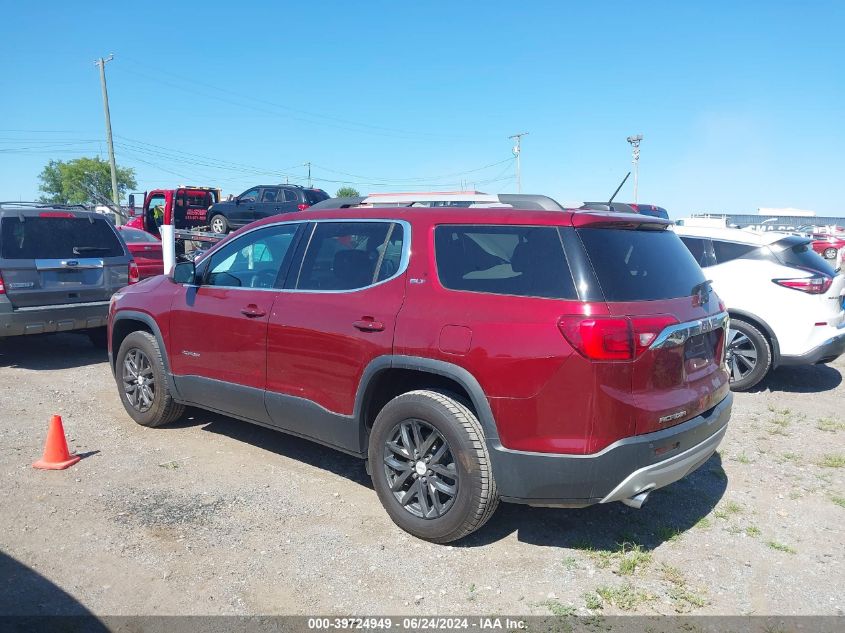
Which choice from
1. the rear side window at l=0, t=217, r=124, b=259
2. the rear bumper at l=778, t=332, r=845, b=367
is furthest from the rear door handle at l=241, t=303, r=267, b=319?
the rear bumper at l=778, t=332, r=845, b=367

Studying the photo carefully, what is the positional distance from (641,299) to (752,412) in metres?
3.79

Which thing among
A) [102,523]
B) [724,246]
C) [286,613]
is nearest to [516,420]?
[286,613]

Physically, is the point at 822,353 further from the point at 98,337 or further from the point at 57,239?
the point at 98,337

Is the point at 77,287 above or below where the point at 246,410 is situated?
above

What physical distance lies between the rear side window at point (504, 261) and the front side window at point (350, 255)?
1.20 feet

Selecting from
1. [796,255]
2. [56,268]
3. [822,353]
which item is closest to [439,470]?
[822,353]

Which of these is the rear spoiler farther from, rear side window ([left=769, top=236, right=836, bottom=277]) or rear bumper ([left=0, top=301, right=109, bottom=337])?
rear bumper ([left=0, top=301, right=109, bottom=337])

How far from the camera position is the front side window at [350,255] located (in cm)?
400

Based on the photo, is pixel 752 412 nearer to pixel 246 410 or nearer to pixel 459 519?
pixel 459 519

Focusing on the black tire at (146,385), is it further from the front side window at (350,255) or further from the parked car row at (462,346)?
the front side window at (350,255)

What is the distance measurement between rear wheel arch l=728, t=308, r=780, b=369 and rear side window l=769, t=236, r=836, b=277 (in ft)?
2.11

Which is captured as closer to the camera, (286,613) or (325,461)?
(286,613)

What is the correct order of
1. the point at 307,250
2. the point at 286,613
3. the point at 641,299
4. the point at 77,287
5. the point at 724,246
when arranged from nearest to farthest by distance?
the point at 286,613, the point at 641,299, the point at 307,250, the point at 724,246, the point at 77,287

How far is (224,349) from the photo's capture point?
15.7 ft
